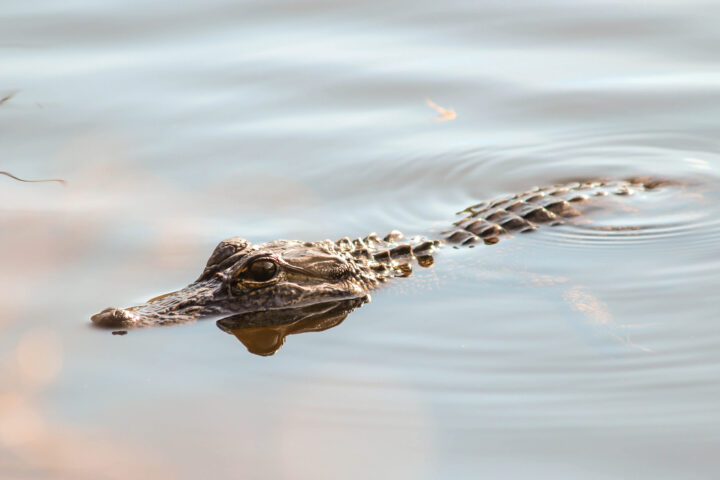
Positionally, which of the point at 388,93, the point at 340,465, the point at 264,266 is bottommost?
the point at 340,465

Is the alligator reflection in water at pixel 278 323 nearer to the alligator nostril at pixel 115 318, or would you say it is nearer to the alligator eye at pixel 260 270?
the alligator eye at pixel 260 270

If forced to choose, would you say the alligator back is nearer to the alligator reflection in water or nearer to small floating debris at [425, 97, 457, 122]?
the alligator reflection in water

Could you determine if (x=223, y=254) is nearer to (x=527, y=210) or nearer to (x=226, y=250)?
(x=226, y=250)

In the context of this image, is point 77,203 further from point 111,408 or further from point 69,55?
point 69,55

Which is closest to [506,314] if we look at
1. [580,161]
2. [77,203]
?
[580,161]

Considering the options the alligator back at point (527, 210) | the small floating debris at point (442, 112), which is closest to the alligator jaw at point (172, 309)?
the alligator back at point (527, 210)

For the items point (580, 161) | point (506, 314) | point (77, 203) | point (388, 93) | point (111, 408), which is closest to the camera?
point (111, 408)

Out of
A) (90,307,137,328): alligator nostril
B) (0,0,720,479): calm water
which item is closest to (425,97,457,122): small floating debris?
(0,0,720,479): calm water

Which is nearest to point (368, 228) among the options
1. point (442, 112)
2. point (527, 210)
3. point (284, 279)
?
point (527, 210)
